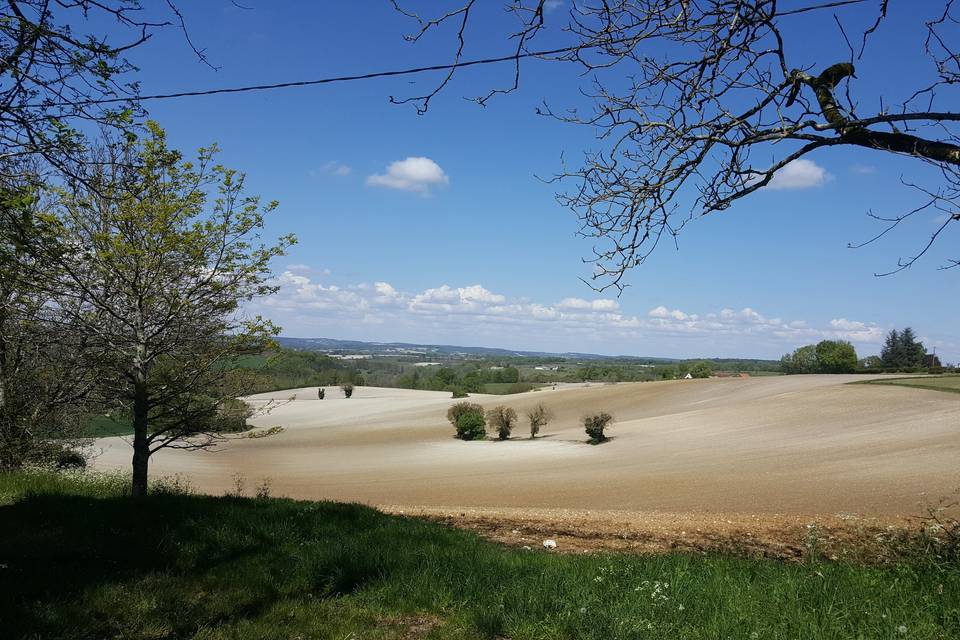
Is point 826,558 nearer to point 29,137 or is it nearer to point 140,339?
point 29,137

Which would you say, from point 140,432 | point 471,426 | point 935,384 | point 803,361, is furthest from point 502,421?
point 803,361

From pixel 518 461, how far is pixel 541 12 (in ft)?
95.5

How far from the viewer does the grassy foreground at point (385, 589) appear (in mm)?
3893

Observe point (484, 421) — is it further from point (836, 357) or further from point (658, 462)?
point (836, 357)

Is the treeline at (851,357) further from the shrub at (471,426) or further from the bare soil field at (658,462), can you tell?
the shrub at (471,426)

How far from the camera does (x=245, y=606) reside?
438 centimetres

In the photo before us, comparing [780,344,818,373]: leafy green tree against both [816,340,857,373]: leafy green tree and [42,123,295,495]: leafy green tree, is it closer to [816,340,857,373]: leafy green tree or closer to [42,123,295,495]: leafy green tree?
[816,340,857,373]: leafy green tree

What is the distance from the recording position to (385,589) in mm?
4660

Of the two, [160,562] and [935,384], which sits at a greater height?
[935,384]

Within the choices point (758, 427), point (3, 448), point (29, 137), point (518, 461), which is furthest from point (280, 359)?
point (758, 427)

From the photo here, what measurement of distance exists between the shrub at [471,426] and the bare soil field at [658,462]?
1558mm

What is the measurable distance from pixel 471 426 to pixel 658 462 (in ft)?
60.2

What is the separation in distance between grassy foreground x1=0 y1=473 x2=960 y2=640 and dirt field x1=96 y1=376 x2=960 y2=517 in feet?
24.8

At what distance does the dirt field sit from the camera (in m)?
18.5
